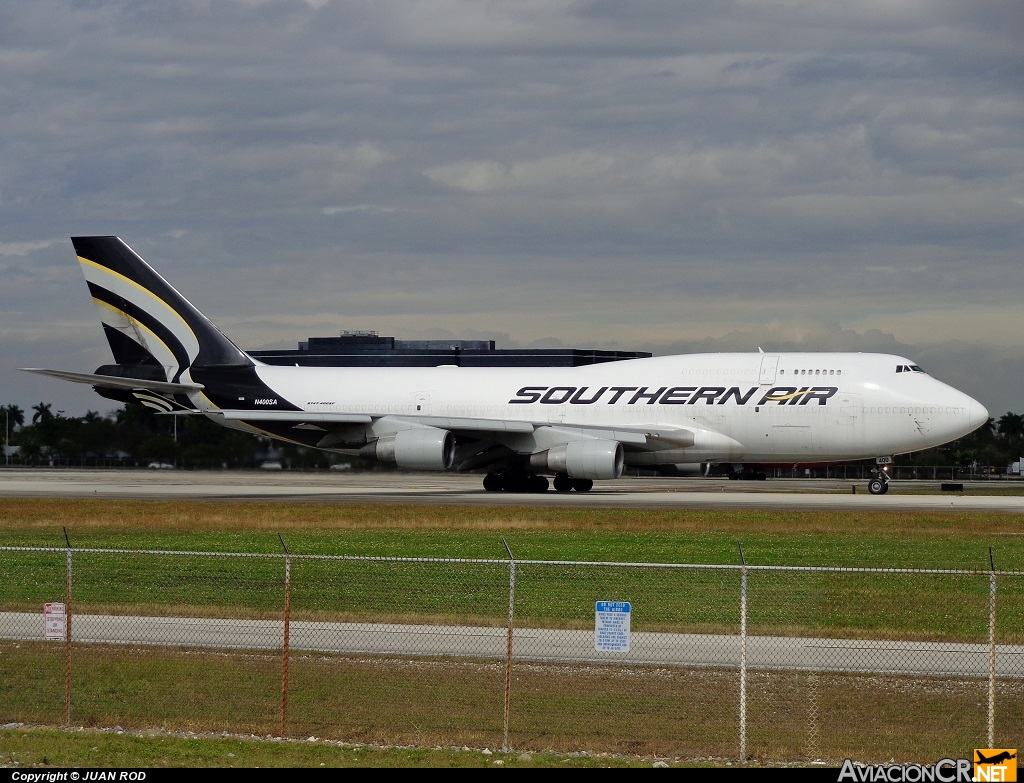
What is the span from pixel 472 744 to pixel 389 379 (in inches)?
1590

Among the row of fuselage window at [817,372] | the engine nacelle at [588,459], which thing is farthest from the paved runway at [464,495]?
the row of fuselage window at [817,372]

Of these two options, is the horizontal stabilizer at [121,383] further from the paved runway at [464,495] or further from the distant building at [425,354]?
the distant building at [425,354]

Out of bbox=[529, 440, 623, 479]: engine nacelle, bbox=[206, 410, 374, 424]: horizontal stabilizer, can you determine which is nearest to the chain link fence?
bbox=[529, 440, 623, 479]: engine nacelle

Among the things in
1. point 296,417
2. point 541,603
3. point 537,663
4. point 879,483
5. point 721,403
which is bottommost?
point 537,663

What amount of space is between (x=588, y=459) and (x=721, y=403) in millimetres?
5361

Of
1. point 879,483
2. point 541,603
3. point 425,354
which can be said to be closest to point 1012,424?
point 425,354

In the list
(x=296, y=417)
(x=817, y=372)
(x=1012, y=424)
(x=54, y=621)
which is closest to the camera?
(x=54, y=621)

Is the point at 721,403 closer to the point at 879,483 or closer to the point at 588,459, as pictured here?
the point at 588,459

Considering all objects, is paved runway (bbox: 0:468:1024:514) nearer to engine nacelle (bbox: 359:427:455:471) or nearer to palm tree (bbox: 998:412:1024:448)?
engine nacelle (bbox: 359:427:455:471)

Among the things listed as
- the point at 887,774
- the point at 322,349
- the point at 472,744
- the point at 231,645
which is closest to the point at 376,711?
the point at 472,744

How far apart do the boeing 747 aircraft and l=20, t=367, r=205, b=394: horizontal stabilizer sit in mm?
113

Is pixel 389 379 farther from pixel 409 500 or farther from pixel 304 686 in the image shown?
pixel 304 686

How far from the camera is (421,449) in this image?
45938 mm

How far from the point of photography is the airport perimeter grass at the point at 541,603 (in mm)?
11750
